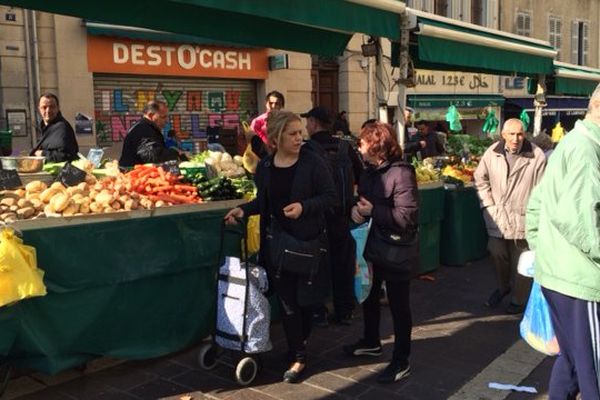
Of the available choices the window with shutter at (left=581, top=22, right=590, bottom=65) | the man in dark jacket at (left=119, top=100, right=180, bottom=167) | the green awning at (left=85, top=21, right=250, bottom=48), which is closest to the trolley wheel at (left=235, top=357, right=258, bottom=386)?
the man in dark jacket at (left=119, top=100, right=180, bottom=167)

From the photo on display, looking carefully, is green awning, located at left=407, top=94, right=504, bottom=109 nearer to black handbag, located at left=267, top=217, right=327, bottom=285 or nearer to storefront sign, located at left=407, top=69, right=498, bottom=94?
storefront sign, located at left=407, top=69, right=498, bottom=94

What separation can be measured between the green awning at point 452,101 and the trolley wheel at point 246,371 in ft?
50.2

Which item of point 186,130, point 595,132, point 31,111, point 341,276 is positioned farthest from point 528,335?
point 186,130

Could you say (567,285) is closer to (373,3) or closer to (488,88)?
(373,3)

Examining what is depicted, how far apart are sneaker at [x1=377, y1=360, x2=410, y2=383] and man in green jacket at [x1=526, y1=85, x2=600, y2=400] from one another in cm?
123

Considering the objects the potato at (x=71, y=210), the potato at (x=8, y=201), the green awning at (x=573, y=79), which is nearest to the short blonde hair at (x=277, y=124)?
the potato at (x=71, y=210)

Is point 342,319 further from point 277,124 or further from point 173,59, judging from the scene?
point 173,59

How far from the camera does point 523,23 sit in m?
23.1

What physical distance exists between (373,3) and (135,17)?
6.88ft

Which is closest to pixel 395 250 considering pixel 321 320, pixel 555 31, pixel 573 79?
pixel 321 320

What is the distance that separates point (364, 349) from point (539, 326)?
1.40 meters

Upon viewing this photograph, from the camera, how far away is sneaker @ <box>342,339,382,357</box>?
4.37 m

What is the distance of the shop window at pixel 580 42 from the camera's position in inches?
1023

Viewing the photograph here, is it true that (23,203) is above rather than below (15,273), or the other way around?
above
